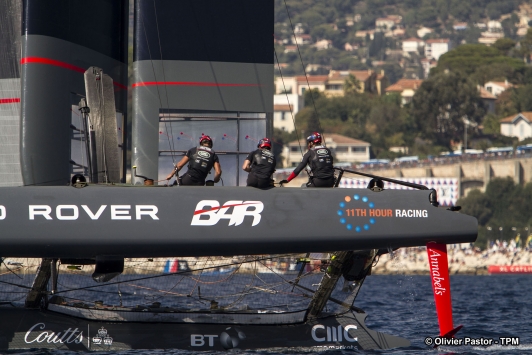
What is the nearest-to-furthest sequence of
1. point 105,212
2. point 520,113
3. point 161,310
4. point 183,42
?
point 105,212 < point 161,310 < point 183,42 < point 520,113

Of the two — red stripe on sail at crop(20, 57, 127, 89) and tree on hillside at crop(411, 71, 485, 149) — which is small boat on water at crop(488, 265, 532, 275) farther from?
tree on hillside at crop(411, 71, 485, 149)

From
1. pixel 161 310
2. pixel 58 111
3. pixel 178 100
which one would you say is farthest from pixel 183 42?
pixel 161 310

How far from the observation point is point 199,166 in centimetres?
1042

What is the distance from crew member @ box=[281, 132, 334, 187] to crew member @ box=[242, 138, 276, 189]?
0.32m

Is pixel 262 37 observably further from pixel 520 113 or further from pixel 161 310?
pixel 520 113

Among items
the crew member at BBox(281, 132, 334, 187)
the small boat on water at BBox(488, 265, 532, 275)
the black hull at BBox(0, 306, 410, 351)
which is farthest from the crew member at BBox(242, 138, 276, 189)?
the small boat on water at BBox(488, 265, 532, 275)

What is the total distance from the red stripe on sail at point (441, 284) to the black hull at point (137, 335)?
6.48 feet

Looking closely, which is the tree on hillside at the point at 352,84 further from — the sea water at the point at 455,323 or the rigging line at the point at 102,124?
the rigging line at the point at 102,124

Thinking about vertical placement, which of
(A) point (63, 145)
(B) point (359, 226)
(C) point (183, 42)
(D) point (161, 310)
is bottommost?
(D) point (161, 310)

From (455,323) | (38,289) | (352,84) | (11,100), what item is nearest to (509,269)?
(455,323)

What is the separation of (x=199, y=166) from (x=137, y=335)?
7.44 feet

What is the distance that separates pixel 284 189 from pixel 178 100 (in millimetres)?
3110

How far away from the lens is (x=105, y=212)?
952cm

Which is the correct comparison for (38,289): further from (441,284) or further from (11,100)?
(441,284)
